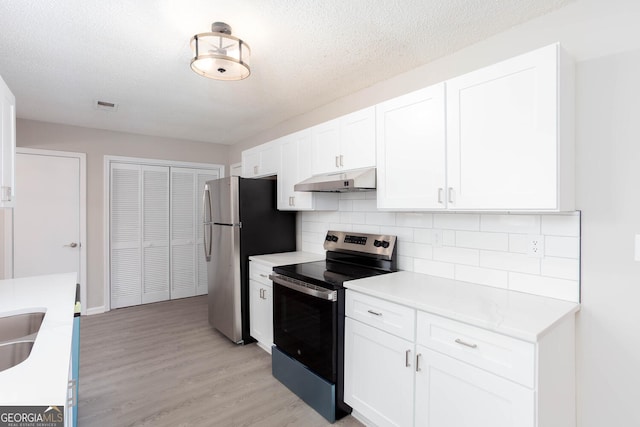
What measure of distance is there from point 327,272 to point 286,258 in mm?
802

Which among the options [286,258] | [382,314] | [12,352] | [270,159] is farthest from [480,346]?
[270,159]

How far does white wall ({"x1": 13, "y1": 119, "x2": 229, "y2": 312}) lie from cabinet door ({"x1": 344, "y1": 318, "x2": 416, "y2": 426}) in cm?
386

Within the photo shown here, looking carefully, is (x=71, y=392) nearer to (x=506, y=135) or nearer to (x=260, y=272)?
(x=260, y=272)

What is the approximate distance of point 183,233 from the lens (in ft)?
16.7

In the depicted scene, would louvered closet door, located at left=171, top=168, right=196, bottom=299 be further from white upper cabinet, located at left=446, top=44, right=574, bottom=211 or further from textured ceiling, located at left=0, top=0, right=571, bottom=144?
white upper cabinet, located at left=446, top=44, right=574, bottom=211

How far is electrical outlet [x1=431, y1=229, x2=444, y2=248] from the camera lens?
228cm

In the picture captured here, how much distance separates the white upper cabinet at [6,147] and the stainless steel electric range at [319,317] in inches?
68.6

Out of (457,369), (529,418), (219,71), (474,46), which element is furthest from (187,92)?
(529,418)

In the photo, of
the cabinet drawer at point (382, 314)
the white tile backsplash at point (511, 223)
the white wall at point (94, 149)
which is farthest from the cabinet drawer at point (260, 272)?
the white wall at point (94, 149)

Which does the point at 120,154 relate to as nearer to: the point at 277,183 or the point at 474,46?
the point at 277,183

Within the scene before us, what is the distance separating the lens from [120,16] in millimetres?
1849

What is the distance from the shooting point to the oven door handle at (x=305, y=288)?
2.10 m

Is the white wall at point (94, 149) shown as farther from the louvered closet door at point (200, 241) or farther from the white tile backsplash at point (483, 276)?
the white tile backsplash at point (483, 276)

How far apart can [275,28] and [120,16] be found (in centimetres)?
88
